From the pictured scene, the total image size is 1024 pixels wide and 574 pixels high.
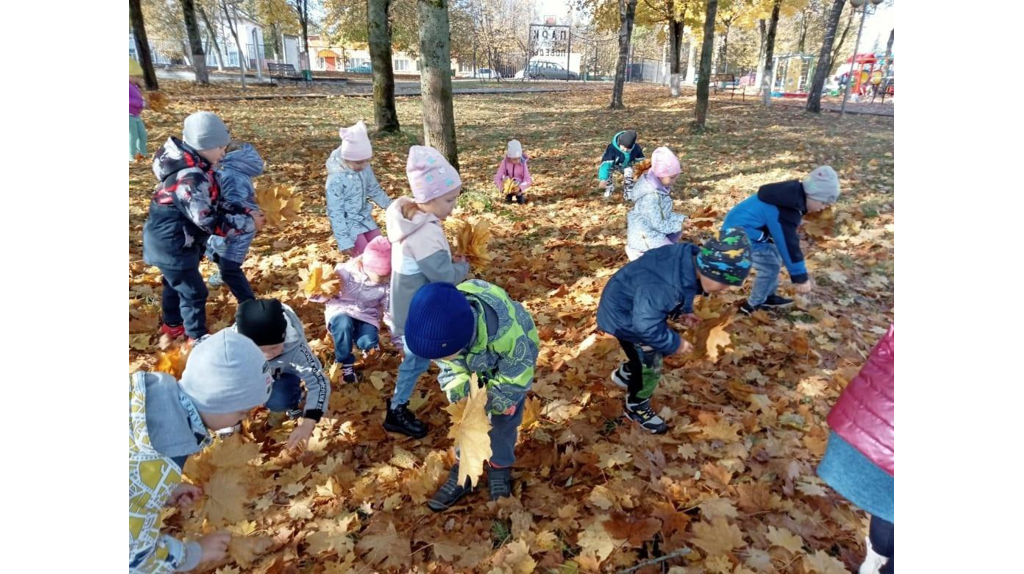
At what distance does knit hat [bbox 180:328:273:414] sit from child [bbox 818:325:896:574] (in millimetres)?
2119

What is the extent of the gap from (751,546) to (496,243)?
4328 millimetres

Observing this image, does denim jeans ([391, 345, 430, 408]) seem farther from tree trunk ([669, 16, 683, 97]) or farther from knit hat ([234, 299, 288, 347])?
tree trunk ([669, 16, 683, 97])

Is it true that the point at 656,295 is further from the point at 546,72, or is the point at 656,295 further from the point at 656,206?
the point at 546,72

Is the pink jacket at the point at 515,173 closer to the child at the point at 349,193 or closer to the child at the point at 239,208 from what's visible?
the child at the point at 349,193

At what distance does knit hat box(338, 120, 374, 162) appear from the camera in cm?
417

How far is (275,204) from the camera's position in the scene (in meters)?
4.21

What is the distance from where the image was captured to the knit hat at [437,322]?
2141mm

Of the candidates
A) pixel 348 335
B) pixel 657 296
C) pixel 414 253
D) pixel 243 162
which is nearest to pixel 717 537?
pixel 657 296

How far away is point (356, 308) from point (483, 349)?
150cm

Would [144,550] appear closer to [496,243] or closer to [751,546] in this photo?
[751,546]

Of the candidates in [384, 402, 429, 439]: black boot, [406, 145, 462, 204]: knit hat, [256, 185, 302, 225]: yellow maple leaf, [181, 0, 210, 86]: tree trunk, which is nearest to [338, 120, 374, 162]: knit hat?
[256, 185, 302, 225]: yellow maple leaf

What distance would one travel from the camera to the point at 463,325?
219cm
